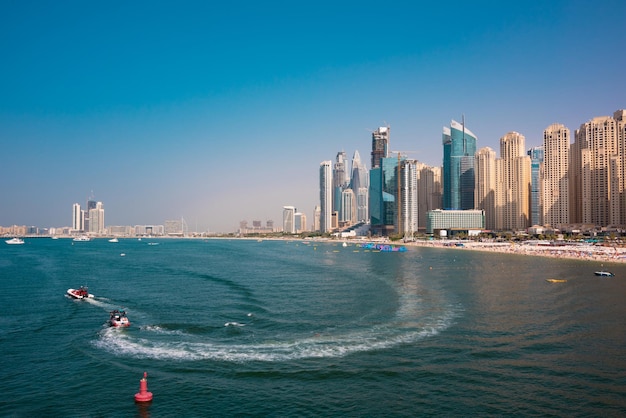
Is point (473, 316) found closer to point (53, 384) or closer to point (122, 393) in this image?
point (122, 393)

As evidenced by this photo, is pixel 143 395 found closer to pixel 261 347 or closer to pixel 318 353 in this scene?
pixel 261 347

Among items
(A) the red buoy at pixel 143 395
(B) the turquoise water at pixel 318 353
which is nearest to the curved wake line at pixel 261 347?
(B) the turquoise water at pixel 318 353

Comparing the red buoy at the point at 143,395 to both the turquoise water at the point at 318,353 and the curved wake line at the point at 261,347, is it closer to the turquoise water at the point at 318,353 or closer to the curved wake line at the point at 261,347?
the turquoise water at the point at 318,353

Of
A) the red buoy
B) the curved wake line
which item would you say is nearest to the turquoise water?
the curved wake line

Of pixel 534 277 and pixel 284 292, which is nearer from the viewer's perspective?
pixel 284 292

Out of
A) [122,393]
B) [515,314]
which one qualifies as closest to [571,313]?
[515,314]

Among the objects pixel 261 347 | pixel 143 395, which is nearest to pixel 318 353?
pixel 261 347
